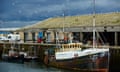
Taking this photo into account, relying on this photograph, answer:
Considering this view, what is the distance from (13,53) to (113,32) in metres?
17.0

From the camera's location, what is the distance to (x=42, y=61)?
6288 centimetres

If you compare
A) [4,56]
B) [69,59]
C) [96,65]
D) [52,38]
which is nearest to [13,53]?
[4,56]

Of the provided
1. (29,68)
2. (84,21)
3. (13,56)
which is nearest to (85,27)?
(84,21)

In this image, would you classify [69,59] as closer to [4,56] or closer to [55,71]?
[55,71]

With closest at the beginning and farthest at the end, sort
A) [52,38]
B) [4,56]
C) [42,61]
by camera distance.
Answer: [42,61]
[4,56]
[52,38]

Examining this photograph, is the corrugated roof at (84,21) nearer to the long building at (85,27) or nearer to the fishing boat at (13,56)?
the long building at (85,27)

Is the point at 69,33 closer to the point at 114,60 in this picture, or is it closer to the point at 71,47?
the point at 71,47

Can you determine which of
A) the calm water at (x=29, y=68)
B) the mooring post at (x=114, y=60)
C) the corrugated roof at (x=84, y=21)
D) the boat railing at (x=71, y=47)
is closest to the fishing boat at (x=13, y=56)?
the calm water at (x=29, y=68)

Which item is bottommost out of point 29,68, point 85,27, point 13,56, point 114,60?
point 29,68

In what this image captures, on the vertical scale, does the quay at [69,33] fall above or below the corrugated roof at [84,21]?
below

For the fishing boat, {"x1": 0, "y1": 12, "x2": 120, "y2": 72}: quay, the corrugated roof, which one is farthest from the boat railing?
the fishing boat

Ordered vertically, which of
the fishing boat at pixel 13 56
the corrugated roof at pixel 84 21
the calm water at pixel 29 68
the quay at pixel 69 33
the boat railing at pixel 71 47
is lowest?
the calm water at pixel 29 68

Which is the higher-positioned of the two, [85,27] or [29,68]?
[85,27]

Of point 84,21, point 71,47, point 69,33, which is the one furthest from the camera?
point 84,21
